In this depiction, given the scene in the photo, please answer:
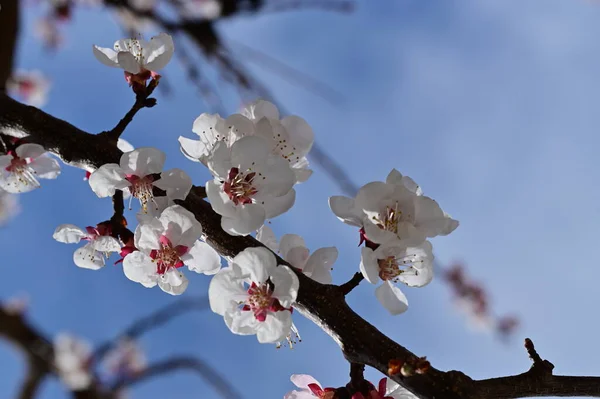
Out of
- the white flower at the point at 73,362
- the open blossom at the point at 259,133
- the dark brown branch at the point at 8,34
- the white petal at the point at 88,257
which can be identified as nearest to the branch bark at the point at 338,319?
the open blossom at the point at 259,133

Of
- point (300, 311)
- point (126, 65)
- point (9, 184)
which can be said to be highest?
point (126, 65)

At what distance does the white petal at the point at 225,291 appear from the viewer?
1.13 m

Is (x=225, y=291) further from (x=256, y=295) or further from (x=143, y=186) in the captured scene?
(x=143, y=186)

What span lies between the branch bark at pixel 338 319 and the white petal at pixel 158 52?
27 centimetres

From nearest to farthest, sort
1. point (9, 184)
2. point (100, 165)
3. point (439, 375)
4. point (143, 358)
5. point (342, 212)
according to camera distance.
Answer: point (439, 375) → point (342, 212) → point (100, 165) → point (9, 184) → point (143, 358)

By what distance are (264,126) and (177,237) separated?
1.09 ft

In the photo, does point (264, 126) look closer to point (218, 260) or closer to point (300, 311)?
point (218, 260)

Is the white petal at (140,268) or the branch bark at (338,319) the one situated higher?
the branch bark at (338,319)

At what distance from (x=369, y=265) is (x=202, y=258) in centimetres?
41

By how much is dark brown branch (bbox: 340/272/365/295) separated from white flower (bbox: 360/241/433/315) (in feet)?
0.15

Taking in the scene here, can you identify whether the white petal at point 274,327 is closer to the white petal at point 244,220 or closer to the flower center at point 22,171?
the white petal at point 244,220

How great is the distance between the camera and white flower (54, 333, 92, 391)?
5.01m

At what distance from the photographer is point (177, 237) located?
1196 millimetres

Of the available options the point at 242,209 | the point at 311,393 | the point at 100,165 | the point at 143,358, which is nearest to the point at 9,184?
the point at 100,165
